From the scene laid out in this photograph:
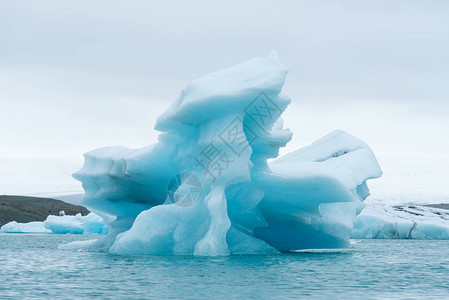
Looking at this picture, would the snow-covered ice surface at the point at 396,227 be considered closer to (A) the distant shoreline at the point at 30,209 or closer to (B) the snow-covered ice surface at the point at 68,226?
(B) the snow-covered ice surface at the point at 68,226

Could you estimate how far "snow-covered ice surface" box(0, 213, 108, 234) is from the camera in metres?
35.2

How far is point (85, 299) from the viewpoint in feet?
28.4

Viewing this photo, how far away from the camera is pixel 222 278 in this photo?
10.9 meters

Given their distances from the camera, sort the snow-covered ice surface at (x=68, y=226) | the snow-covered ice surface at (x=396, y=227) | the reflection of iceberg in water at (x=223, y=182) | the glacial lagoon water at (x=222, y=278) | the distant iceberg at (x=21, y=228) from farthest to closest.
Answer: the distant iceberg at (x=21, y=228) < the snow-covered ice surface at (x=68, y=226) < the snow-covered ice surface at (x=396, y=227) < the reflection of iceberg in water at (x=223, y=182) < the glacial lagoon water at (x=222, y=278)

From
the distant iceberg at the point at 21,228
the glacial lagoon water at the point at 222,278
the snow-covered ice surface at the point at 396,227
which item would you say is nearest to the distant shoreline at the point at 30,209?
the distant iceberg at the point at 21,228

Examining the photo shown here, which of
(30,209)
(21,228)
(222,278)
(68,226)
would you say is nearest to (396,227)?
(68,226)

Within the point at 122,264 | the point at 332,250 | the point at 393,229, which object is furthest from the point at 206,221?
the point at 393,229

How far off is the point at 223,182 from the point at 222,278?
4.04 meters

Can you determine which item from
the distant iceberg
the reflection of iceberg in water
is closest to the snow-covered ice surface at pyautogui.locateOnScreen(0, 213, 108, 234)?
the distant iceberg

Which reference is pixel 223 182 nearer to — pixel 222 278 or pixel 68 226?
pixel 222 278

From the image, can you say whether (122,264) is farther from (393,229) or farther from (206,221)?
(393,229)

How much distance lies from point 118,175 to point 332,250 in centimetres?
618

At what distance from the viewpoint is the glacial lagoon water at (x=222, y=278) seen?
9258 mm

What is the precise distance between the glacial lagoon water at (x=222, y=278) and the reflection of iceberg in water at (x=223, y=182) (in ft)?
2.74
